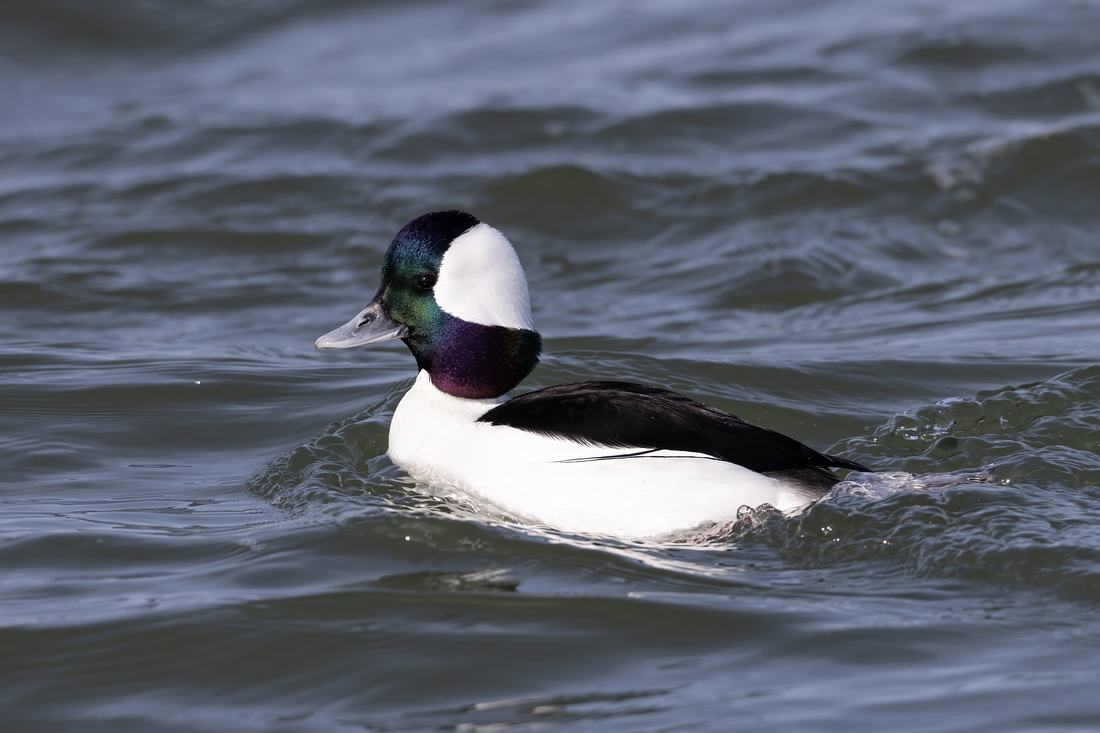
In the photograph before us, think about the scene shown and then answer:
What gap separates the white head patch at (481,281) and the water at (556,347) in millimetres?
775

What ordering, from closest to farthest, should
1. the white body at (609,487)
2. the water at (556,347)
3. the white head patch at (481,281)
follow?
the water at (556,347) < the white body at (609,487) < the white head patch at (481,281)

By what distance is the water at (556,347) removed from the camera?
13.5ft

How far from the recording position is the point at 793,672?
401 cm

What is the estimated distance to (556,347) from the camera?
791 centimetres

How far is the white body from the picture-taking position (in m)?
4.77

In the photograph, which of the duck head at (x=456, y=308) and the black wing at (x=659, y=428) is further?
the duck head at (x=456, y=308)

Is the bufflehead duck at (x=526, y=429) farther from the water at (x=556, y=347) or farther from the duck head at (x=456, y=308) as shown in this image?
the water at (x=556, y=347)

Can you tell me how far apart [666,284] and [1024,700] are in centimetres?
591

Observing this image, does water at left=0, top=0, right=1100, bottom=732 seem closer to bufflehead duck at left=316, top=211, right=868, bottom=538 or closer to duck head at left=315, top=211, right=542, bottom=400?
bufflehead duck at left=316, top=211, right=868, bottom=538

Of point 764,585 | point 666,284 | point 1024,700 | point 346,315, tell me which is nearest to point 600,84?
point 666,284

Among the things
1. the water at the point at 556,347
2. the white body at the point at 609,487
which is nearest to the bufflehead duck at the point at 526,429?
the white body at the point at 609,487

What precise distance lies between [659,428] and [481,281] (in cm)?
99

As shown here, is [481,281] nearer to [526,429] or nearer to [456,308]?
[456,308]

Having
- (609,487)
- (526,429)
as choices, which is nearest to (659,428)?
(609,487)
